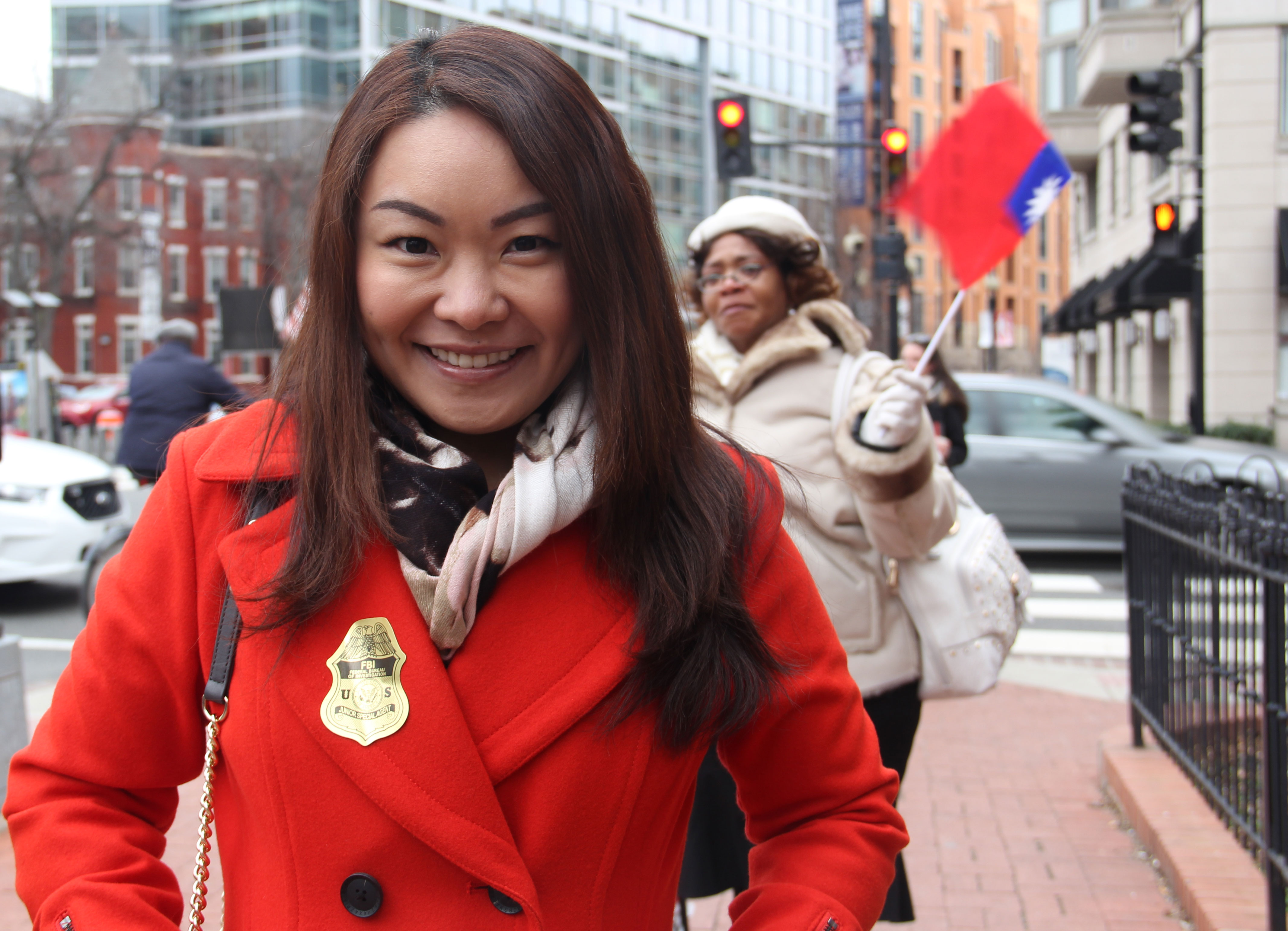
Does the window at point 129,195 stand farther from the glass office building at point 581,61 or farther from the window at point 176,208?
the glass office building at point 581,61

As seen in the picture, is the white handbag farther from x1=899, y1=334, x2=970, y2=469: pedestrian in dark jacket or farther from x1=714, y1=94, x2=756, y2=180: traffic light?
x1=714, y1=94, x2=756, y2=180: traffic light

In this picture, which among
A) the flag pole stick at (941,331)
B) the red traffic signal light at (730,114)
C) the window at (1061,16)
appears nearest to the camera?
the flag pole stick at (941,331)

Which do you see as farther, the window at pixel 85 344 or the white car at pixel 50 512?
the window at pixel 85 344

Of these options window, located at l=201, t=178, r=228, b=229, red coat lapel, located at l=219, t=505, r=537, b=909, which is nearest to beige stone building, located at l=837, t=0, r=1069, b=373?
window, located at l=201, t=178, r=228, b=229

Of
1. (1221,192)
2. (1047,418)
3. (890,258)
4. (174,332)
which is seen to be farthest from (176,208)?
(1047,418)

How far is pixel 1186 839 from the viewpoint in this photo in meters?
4.05

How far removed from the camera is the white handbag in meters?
2.96

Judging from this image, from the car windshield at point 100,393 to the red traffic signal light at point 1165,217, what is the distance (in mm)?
34922

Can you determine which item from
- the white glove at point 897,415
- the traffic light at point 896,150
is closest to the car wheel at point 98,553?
the white glove at point 897,415

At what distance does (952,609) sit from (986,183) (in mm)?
1054

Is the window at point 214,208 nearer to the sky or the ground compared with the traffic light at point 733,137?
nearer to the sky

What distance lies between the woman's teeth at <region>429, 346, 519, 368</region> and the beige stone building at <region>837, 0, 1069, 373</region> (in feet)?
97.4

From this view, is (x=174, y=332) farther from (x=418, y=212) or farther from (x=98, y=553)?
(x=418, y=212)

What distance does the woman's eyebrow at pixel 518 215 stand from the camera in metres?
1.39
